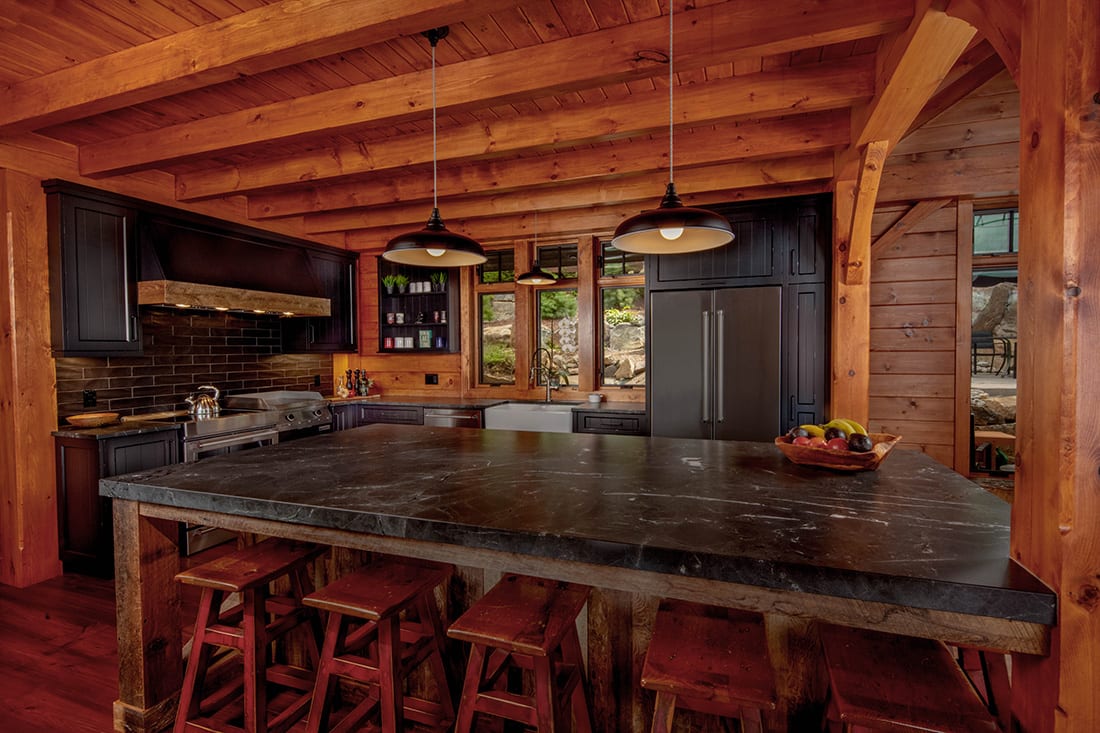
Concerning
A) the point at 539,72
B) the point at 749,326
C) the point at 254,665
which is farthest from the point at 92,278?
the point at 749,326

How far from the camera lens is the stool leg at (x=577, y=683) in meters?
1.59

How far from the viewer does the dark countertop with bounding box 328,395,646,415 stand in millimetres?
4367

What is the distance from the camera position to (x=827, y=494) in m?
1.58

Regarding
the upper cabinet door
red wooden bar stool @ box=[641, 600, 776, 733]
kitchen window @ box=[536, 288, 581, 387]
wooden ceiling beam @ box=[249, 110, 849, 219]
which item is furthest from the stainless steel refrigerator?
the upper cabinet door

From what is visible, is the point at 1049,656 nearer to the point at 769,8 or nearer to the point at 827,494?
the point at 827,494

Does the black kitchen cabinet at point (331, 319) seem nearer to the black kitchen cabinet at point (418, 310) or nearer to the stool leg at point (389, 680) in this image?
the black kitchen cabinet at point (418, 310)

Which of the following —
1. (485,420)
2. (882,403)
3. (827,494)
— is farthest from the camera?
(485,420)

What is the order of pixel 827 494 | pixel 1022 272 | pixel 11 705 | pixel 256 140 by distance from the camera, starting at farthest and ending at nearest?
pixel 256 140 < pixel 11 705 < pixel 827 494 < pixel 1022 272

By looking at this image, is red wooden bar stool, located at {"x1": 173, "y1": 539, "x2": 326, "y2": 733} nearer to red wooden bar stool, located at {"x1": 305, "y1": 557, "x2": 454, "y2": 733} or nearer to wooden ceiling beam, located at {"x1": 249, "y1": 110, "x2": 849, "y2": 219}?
red wooden bar stool, located at {"x1": 305, "y1": 557, "x2": 454, "y2": 733}

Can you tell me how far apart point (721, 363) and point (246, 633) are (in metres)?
3.21

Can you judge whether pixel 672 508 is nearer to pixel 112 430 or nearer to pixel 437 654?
pixel 437 654

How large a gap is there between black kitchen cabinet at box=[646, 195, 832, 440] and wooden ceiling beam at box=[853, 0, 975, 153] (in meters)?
1.11

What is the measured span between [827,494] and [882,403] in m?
2.73

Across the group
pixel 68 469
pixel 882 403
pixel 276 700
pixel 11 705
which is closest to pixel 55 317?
pixel 68 469
